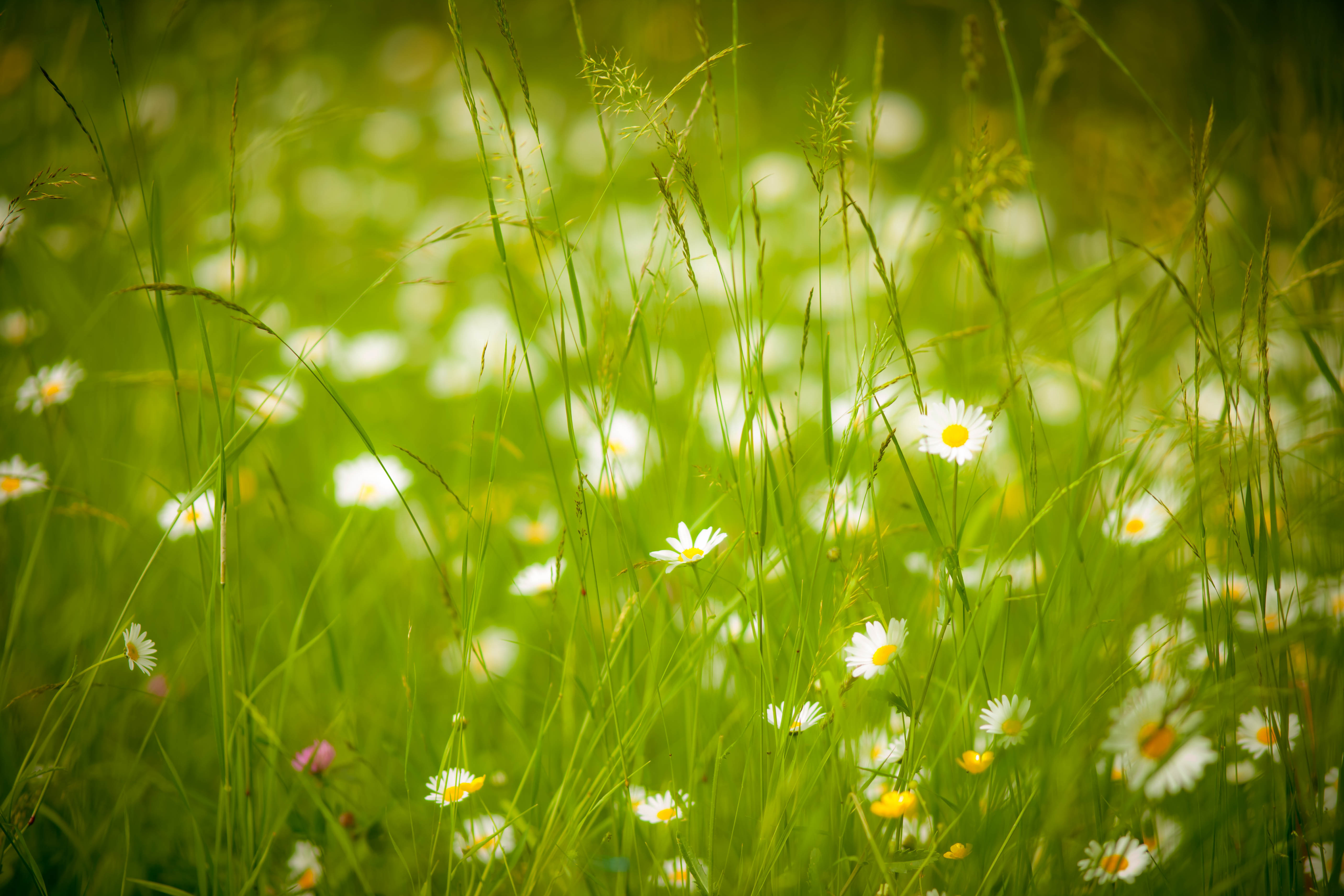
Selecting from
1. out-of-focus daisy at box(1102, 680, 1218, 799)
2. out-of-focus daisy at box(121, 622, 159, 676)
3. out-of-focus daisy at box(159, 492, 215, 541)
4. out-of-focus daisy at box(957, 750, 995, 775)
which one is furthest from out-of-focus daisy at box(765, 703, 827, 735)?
out-of-focus daisy at box(159, 492, 215, 541)

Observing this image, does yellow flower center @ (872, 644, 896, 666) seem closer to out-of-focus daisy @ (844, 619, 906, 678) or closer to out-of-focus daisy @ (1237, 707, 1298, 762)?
out-of-focus daisy @ (844, 619, 906, 678)

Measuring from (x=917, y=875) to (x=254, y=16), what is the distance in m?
2.30

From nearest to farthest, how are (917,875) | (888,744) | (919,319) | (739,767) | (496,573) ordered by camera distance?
(917,875), (888,744), (739,767), (496,573), (919,319)

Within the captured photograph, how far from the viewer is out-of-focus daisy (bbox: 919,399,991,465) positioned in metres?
0.68

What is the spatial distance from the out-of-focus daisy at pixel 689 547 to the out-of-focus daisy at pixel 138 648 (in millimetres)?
446

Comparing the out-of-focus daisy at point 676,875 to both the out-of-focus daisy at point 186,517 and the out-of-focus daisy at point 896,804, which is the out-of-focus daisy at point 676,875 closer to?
the out-of-focus daisy at point 896,804

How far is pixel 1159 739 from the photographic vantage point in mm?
412

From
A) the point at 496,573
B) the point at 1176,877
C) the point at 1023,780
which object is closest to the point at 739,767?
the point at 1023,780

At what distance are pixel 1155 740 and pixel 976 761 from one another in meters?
0.21

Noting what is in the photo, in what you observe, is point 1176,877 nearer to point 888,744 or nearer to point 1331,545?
point 888,744

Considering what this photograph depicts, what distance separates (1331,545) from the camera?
845mm

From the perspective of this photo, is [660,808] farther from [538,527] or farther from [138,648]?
[538,527]

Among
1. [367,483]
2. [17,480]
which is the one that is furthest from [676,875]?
[17,480]

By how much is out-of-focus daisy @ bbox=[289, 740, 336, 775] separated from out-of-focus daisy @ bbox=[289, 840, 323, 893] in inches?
2.8
